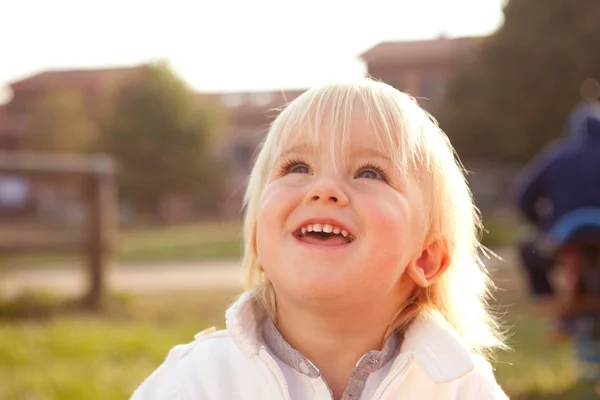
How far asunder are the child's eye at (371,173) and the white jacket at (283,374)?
33 cm

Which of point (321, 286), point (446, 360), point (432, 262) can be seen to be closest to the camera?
point (321, 286)

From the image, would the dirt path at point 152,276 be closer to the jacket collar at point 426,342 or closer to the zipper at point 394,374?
the jacket collar at point 426,342

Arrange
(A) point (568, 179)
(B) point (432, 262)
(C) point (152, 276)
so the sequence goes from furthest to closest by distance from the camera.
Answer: (C) point (152, 276), (A) point (568, 179), (B) point (432, 262)

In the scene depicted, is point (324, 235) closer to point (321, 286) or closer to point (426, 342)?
point (321, 286)

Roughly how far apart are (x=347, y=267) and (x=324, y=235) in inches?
3.4

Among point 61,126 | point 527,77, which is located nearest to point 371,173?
point 527,77

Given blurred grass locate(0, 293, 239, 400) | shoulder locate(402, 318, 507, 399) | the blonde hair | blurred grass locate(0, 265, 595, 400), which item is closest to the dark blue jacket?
blurred grass locate(0, 265, 595, 400)

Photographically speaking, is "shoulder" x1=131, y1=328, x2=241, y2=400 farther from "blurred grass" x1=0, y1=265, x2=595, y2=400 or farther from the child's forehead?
"blurred grass" x1=0, y1=265, x2=595, y2=400

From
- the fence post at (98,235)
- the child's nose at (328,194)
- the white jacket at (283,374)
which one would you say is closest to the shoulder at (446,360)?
the white jacket at (283,374)

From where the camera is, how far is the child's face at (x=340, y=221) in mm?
1557

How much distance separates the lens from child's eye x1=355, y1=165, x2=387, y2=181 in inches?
65.1

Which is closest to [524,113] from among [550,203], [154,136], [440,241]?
[550,203]

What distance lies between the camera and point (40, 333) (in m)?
5.06

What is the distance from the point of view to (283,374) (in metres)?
1.63
